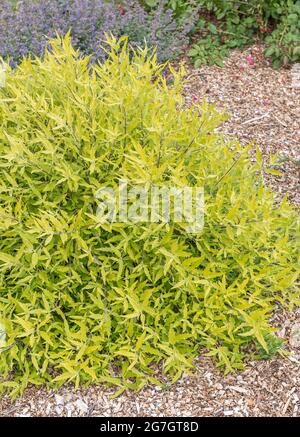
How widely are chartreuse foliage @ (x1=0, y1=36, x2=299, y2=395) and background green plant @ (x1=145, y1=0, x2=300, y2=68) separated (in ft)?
7.53

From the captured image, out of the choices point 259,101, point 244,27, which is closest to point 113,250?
point 259,101

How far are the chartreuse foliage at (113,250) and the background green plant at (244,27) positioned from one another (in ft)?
7.53

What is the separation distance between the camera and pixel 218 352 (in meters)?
2.73

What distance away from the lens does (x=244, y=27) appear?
16.8ft

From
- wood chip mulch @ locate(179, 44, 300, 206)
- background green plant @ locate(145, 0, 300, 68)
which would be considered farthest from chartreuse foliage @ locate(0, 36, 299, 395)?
background green plant @ locate(145, 0, 300, 68)

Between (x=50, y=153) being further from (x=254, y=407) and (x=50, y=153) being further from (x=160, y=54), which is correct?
(x=160, y=54)

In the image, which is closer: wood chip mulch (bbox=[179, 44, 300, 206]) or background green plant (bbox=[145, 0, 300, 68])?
wood chip mulch (bbox=[179, 44, 300, 206])

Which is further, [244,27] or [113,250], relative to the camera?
[244,27]

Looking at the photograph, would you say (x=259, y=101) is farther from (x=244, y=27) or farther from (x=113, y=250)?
(x=113, y=250)

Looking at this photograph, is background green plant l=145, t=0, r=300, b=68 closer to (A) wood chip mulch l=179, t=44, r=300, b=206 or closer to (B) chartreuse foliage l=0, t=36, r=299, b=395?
(A) wood chip mulch l=179, t=44, r=300, b=206

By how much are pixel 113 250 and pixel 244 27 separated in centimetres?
330

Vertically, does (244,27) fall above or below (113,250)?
above

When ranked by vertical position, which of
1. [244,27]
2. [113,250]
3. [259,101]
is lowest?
[259,101]

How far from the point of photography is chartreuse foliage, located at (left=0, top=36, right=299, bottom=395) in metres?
2.52
